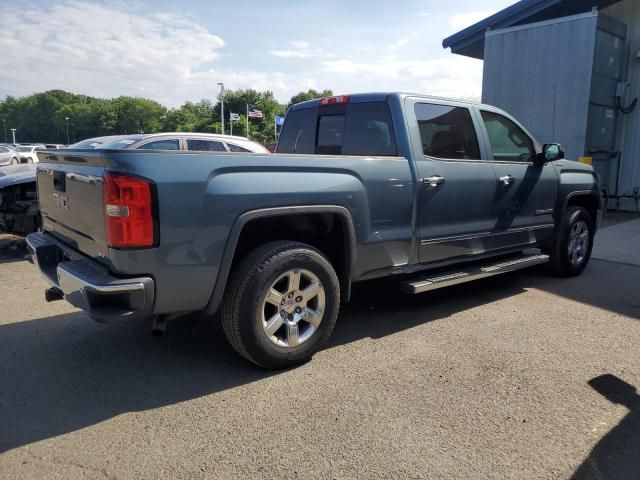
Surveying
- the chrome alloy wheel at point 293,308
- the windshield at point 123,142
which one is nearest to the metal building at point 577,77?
the windshield at point 123,142

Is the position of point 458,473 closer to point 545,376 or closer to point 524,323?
point 545,376

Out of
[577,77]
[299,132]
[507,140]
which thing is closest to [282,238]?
[299,132]

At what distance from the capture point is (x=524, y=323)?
4332mm

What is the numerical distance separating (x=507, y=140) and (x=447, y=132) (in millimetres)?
1011

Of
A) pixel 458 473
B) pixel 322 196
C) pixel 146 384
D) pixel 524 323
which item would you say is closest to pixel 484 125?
pixel 524 323

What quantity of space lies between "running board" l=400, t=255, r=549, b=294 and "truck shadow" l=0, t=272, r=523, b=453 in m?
0.41

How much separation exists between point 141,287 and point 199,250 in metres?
0.38

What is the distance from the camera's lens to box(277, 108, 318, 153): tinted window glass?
487 centimetres

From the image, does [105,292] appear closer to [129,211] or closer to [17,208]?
[129,211]

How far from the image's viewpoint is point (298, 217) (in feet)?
11.6

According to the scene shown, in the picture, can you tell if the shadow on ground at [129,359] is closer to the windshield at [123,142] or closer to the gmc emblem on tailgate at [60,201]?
the gmc emblem on tailgate at [60,201]

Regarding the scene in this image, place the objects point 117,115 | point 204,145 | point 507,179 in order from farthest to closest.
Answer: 1. point 117,115
2. point 204,145
3. point 507,179

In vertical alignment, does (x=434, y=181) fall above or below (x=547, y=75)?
below

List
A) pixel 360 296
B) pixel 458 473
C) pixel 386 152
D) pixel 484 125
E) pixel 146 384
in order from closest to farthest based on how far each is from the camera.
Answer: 1. pixel 458 473
2. pixel 146 384
3. pixel 386 152
4. pixel 484 125
5. pixel 360 296
